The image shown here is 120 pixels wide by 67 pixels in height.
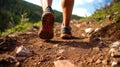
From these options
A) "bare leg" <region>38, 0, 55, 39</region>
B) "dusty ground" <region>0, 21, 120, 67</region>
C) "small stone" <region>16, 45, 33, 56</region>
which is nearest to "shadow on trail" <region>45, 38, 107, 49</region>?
"dusty ground" <region>0, 21, 120, 67</region>

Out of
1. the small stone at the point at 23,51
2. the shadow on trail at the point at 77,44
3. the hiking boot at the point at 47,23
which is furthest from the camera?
the shadow on trail at the point at 77,44

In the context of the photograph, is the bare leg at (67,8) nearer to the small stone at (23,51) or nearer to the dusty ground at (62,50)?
the dusty ground at (62,50)

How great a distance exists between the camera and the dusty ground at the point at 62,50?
4.05 m

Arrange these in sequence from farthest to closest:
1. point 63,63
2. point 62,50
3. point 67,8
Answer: point 67,8 < point 62,50 < point 63,63

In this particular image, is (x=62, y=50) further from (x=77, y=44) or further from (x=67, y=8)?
(x=67, y=8)

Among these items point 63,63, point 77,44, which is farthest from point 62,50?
point 63,63

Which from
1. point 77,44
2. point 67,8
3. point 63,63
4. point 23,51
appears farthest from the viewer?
point 67,8

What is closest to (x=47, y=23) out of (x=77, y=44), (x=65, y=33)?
(x=77, y=44)

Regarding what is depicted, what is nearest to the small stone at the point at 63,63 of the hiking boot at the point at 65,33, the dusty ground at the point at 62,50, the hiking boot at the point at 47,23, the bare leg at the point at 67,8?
the dusty ground at the point at 62,50

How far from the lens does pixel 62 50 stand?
4.50 meters

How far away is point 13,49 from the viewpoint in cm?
457

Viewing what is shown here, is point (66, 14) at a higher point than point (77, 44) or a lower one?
higher

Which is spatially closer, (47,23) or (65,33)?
(47,23)

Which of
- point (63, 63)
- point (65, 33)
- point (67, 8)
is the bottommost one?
point (63, 63)
